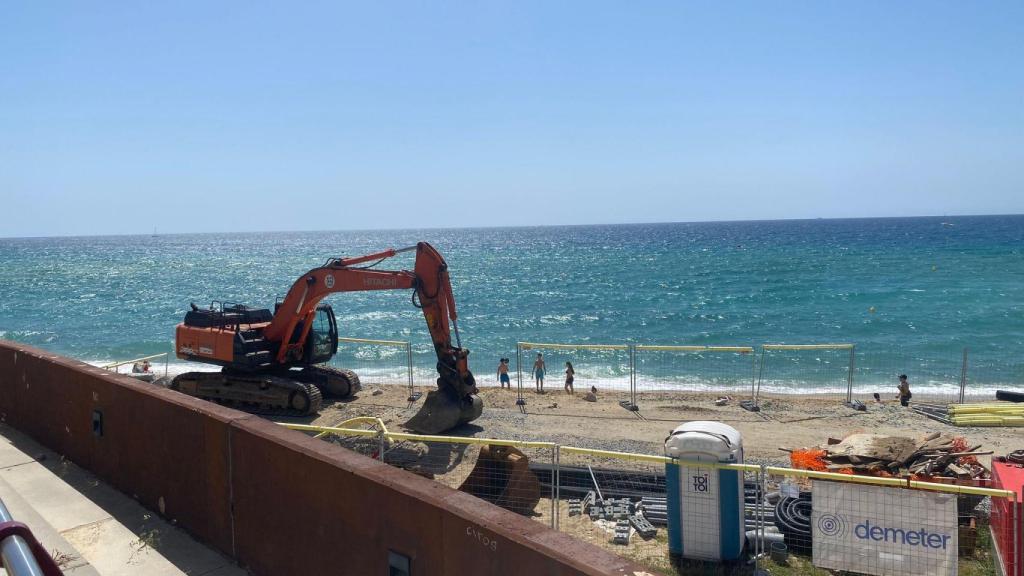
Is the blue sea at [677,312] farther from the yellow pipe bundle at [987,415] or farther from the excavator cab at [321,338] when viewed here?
the excavator cab at [321,338]

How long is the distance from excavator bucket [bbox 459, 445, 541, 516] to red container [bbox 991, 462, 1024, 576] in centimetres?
552

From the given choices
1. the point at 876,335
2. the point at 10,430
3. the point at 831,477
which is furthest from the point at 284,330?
the point at 876,335

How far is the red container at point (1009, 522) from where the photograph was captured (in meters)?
7.20

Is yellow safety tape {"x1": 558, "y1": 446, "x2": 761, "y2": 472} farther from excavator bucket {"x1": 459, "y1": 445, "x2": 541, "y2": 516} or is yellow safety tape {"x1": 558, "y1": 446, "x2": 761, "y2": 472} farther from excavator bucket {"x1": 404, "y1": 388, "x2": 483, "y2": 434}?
excavator bucket {"x1": 404, "y1": 388, "x2": 483, "y2": 434}

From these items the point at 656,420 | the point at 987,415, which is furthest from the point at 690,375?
the point at 987,415

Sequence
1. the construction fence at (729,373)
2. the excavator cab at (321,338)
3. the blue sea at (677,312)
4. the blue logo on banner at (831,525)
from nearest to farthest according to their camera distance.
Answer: the blue logo on banner at (831,525) < the excavator cab at (321,338) < the construction fence at (729,373) < the blue sea at (677,312)

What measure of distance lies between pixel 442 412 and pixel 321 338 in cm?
437

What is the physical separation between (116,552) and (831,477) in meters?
6.56

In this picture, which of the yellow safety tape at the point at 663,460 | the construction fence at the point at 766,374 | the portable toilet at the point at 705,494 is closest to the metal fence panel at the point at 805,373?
the construction fence at the point at 766,374

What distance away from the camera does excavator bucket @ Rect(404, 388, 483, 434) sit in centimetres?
1539

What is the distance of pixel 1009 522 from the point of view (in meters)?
7.41

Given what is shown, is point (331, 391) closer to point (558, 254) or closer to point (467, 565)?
point (467, 565)

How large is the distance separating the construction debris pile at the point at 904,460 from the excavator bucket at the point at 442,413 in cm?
678

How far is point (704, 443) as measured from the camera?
8.73m
